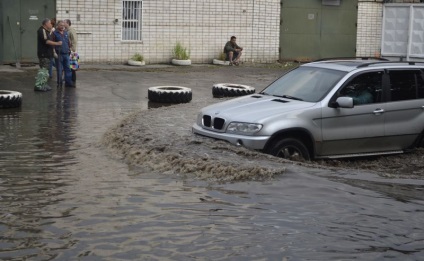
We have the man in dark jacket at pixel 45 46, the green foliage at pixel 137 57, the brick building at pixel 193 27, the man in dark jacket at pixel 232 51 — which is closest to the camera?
the man in dark jacket at pixel 45 46

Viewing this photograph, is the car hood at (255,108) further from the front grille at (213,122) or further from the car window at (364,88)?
the car window at (364,88)

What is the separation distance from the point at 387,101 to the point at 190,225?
4.95m

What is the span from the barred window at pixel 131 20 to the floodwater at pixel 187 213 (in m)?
13.2

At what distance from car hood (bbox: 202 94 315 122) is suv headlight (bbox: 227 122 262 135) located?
7 cm

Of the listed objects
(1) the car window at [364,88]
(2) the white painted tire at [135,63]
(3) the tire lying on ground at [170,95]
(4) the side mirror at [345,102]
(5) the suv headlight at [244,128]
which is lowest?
(3) the tire lying on ground at [170,95]

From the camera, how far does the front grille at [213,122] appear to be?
10.8m

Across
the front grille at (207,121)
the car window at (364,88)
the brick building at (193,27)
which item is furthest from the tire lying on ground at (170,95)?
the brick building at (193,27)

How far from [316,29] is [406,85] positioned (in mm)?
16759

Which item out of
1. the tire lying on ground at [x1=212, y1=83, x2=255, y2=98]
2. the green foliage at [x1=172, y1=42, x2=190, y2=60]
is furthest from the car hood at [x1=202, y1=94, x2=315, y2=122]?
the green foliage at [x1=172, y1=42, x2=190, y2=60]

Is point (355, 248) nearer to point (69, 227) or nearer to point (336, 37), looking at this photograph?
point (69, 227)

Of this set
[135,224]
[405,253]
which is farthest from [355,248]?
[135,224]

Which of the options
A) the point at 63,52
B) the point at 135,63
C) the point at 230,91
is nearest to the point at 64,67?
the point at 63,52

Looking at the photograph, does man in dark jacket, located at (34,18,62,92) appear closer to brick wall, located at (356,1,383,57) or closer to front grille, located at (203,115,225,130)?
front grille, located at (203,115,225,130)

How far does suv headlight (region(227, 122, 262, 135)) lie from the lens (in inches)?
407
